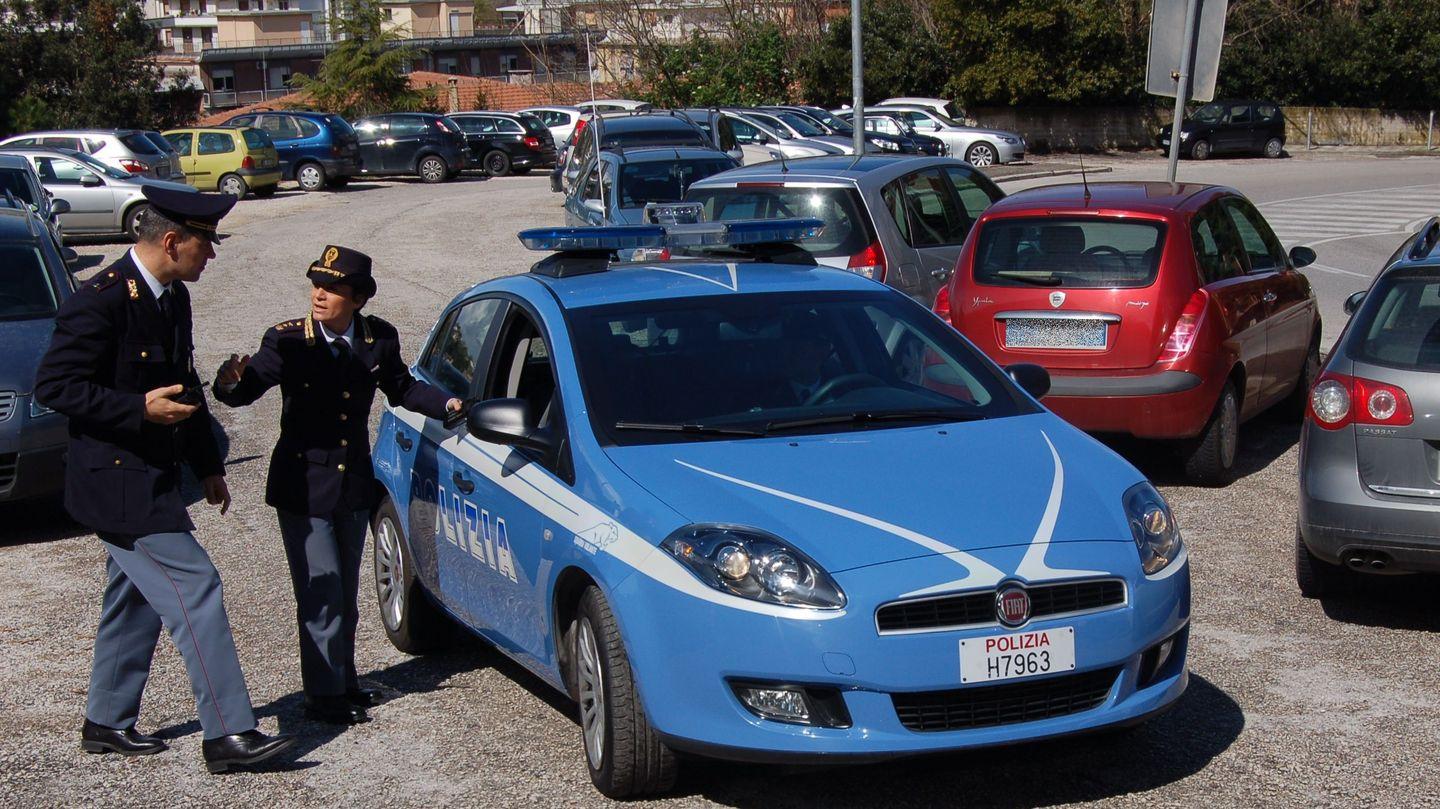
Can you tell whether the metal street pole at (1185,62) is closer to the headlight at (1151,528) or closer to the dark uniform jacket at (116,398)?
the headlight at (1151,528)

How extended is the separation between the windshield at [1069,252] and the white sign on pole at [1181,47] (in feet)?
14.4

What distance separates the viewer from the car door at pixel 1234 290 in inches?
371

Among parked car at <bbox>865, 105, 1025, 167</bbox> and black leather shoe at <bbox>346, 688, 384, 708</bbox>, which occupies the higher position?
parked car at <bbox>865, 105, 1025, 167</bbox>

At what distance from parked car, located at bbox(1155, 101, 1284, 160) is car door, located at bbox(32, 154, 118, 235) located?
94.8 feet

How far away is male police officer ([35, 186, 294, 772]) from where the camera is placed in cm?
502

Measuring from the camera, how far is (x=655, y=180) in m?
19.3

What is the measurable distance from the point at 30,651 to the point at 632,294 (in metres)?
3.10

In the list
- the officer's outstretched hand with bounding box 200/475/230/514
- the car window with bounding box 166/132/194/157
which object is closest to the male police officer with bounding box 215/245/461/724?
the officer's outstretched hand with bounding box 200/475/230/514

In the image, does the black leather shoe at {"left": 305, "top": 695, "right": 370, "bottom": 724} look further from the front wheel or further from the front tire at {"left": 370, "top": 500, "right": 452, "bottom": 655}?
the front wheel

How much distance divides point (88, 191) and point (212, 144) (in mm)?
7496

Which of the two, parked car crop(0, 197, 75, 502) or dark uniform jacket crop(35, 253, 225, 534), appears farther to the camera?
parked car crop(0, 197, 75, 502)

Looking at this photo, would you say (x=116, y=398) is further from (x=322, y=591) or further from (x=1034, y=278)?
(x=1034, y=278)

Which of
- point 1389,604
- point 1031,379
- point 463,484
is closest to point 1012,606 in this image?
point 1031,379

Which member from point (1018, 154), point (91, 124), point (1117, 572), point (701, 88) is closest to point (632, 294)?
point (1117, 572)
